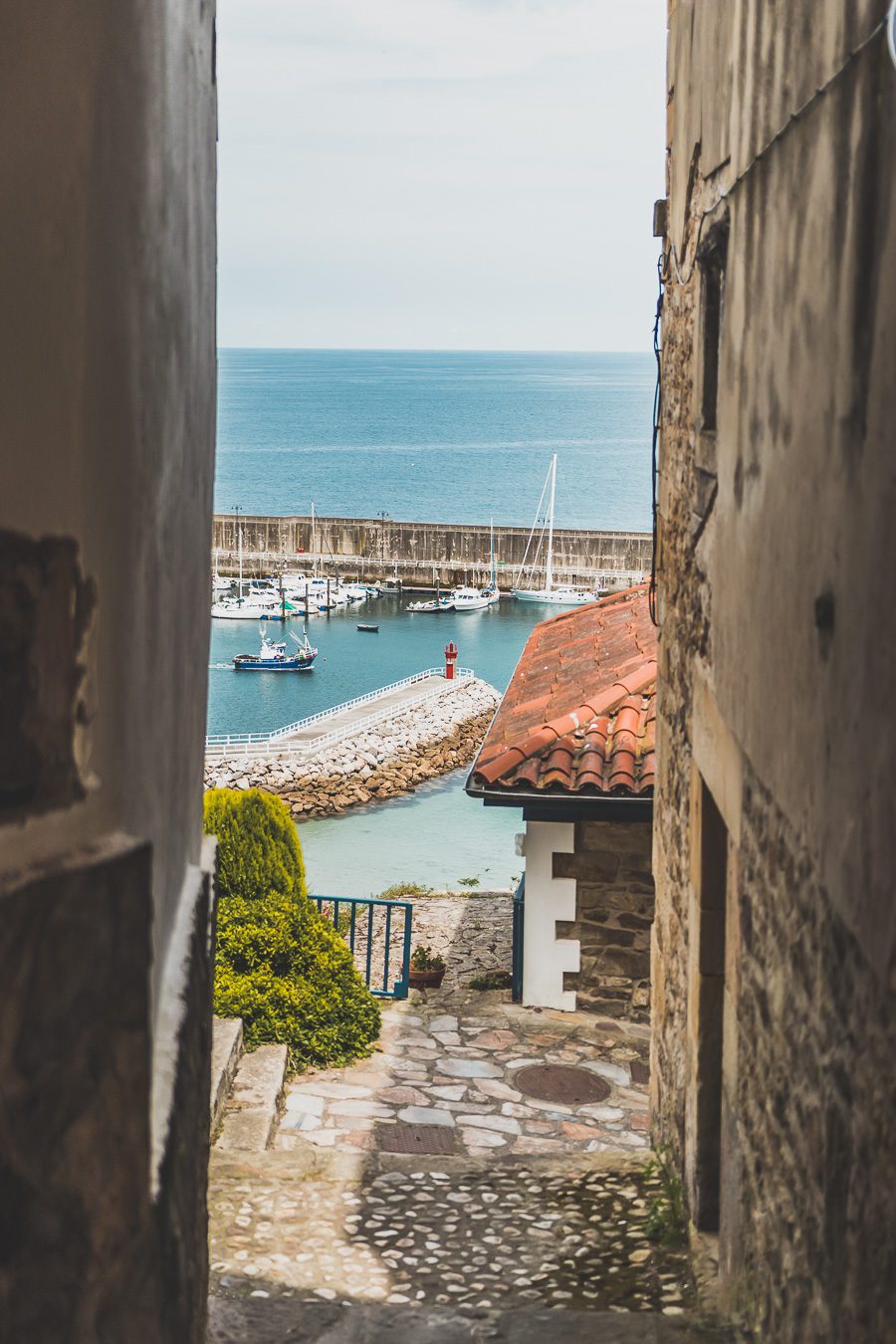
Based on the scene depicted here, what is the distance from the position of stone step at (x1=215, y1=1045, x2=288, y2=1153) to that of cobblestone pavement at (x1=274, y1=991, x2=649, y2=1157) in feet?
0.58

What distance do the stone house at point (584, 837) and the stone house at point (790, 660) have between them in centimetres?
343

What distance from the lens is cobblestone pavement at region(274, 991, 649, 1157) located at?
8.37 meters

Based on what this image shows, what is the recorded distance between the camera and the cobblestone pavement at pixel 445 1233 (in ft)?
18.2

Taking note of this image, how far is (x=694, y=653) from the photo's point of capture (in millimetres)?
6012

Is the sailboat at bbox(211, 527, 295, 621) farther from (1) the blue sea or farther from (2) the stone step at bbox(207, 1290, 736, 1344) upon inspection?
(2) the stone step at bbox(207, 1290, 736, 1344)

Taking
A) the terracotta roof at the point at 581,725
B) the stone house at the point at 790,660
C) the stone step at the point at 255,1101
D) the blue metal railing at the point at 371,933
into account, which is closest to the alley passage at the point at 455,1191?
the stone step at the point at 255,1101

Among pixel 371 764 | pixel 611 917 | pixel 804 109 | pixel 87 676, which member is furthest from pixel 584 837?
pixel 371 764

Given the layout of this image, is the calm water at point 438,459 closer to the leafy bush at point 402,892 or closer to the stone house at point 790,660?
the leafy bush at point 402,892

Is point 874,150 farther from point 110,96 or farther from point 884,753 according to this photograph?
point 110,96

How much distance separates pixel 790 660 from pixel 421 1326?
279 centimetres

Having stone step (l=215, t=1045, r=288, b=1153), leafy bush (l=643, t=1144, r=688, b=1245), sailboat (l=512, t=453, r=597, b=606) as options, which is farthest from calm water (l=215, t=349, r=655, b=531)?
leafy bush (l=643, t=1144, r=688, b=1245)

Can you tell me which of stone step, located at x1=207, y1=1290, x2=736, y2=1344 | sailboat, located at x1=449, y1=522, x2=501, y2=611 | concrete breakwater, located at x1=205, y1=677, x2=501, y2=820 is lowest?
concrete breakwater, located at x1=205, y1=677, x2=501, y2=820

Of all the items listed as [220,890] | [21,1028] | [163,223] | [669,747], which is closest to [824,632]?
[163,223]

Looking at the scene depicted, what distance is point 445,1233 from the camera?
626 centimetres
